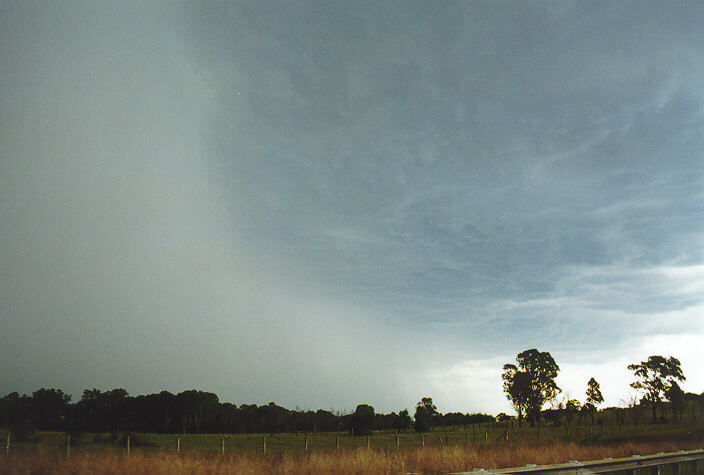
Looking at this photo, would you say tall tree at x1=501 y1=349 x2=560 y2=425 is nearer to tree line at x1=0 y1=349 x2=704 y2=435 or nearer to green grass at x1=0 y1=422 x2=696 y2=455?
tree line at x1=0 y1=349 x2=704 y2=435

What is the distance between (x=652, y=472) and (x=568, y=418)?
98055mm

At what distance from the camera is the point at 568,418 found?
105 meters

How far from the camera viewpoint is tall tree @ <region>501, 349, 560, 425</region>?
9775cm

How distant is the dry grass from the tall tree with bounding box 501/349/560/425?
68440 millimetres

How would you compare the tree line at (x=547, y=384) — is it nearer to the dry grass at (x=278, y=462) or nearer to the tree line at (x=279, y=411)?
the tree line at (x=279, y=411)

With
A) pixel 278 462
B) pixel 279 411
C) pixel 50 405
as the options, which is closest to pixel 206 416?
pixel 279 411

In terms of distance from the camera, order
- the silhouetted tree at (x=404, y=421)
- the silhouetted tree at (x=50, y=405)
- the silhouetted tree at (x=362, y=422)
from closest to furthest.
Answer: the silhouetted tree at (x=50, y=405), the silhouetted tree at (x=362, y=422), the silhouetted tree at (x=404, y=421)

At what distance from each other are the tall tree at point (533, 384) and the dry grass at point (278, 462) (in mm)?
68440

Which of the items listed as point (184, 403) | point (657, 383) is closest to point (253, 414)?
point (184, 403)

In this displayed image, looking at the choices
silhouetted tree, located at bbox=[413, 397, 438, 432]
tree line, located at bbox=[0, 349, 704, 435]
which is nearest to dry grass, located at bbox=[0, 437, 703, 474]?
tree line, located at bbox=[0, 349, 704, 435]

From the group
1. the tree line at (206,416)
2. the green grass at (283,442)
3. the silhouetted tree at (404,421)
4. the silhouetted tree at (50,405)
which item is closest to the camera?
the green grass at (283,442)

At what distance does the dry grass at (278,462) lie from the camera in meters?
16.3

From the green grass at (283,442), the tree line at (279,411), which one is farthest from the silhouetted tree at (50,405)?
the green grass at (283,442)

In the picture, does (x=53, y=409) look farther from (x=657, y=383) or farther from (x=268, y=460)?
(x=657, y=383)
